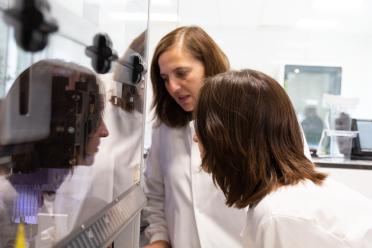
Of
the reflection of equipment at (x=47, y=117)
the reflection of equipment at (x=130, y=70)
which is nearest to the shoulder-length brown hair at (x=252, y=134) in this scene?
the reflection of equipment at (x=130, y=70)

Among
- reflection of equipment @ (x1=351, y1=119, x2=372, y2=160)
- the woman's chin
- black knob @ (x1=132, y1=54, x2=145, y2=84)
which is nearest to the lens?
the woman's chin

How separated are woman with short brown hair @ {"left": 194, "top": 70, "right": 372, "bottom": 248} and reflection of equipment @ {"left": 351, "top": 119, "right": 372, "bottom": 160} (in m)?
1.87

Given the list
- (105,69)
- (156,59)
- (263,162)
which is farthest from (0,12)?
(156,59)

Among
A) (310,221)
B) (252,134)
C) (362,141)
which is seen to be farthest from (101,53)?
(362,141)

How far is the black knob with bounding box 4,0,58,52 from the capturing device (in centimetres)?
37

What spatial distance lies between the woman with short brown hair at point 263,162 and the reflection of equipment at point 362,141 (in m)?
1.87

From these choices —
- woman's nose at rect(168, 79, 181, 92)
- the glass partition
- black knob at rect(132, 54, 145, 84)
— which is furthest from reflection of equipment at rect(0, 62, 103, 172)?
woman's nose at rect(168, 79, 181, 92)

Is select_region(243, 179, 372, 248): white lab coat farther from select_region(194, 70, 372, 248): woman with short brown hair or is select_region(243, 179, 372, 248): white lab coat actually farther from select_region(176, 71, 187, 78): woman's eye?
select_region(176, 71, 187, 78): woman's eye

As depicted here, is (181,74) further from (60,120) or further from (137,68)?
(60,120)

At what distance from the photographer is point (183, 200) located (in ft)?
3.63

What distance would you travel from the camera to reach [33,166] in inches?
18.2

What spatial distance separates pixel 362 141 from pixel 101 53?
90.8 inches

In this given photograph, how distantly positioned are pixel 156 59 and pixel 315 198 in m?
0.67

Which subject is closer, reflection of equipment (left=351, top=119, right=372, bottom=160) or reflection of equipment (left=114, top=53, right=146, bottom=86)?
reflection of equipment (left=114, top=53, right=146, bottom=86)
